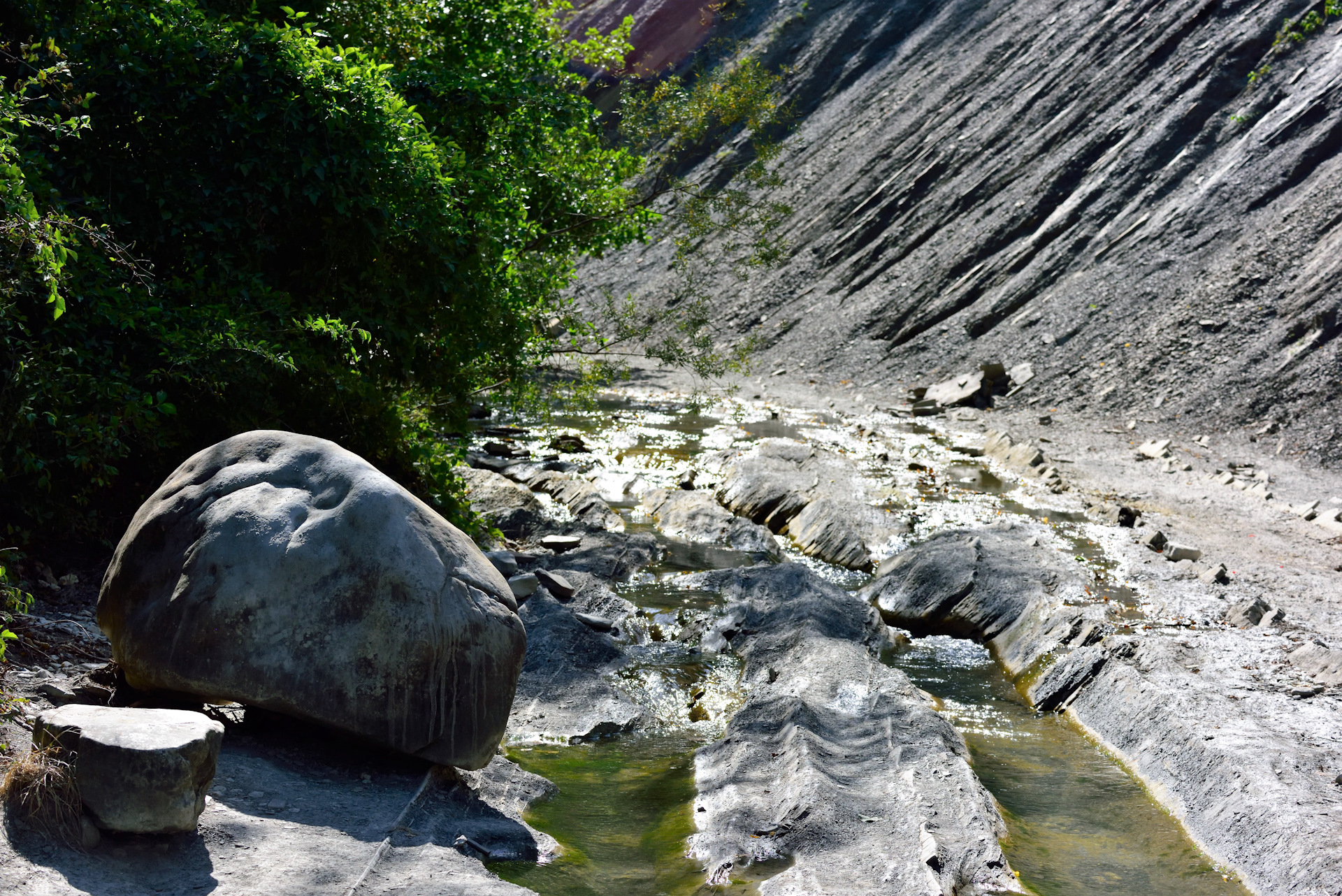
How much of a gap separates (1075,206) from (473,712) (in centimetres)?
2034

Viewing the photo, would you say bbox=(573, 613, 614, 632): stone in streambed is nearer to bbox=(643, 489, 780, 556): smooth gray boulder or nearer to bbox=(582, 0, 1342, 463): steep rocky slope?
bbox=(643, 489, 780, 556): smooth gray boulder

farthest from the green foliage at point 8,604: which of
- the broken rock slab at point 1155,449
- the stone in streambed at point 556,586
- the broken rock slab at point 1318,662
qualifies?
the broken rock slab at point 1155,449

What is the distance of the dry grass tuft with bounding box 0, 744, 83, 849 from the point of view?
3631 mm

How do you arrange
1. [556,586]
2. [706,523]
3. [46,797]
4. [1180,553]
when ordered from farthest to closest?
[706,523] < [1180,553] < [556,586] < [46,797]

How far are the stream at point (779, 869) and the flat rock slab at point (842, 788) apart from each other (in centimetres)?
19

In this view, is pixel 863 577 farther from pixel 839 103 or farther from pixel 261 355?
pixel 839 103

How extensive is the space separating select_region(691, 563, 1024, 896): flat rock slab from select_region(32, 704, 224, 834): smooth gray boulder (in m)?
2.14

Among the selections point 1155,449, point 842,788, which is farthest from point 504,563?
point 1155,449

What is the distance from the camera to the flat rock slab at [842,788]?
14.7ft

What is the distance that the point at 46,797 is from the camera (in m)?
3.64

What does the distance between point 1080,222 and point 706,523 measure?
1403 centimetres

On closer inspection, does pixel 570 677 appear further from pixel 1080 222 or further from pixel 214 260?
pixel 1080 222

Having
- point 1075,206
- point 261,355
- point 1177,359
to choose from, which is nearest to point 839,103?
point 1075,206

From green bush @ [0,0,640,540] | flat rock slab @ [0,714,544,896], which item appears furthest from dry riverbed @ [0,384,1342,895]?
green bush @ [0,0,640,540]
